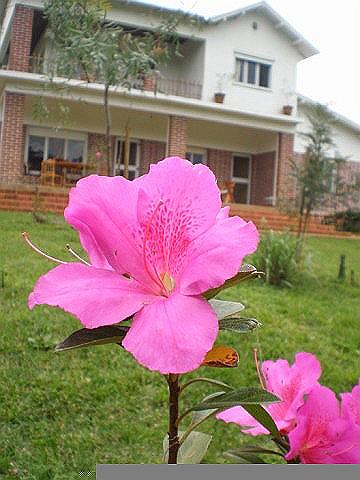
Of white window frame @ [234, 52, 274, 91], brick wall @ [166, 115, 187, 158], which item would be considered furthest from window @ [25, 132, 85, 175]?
white window frame @ [234, 52, 274, 91]

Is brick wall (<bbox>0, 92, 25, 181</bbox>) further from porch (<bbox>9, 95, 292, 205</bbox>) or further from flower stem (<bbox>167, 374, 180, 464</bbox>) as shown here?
flower stem (<bbox>167, 374, 180, 464</bbox>)

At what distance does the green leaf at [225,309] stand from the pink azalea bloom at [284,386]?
0.29 feet

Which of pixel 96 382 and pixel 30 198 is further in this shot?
pixel 30 198

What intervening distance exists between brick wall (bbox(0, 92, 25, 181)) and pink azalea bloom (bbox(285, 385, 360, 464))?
8.40 m

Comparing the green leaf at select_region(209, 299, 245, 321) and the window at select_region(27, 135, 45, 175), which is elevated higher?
the window at select_region(27, 135, 45, 175)

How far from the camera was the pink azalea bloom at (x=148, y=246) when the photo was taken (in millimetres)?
295

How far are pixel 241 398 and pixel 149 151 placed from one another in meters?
10.2

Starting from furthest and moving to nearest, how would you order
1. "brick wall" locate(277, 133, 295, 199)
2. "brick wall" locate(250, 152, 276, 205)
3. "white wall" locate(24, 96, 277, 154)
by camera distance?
"brick wall" locate(250, 152, 276, 205), "brick wall" locate(277, 133, 295, 199), "white wall" locate(24, 96, 277, 154)

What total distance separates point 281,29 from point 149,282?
11120mm

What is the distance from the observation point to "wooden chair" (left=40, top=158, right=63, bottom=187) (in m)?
8.62

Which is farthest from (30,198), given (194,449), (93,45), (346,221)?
(194,449)

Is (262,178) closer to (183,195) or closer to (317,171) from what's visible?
(317,171)

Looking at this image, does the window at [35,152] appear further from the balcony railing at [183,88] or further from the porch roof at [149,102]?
the balcony railing at [183,88]

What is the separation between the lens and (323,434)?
0.40 m
